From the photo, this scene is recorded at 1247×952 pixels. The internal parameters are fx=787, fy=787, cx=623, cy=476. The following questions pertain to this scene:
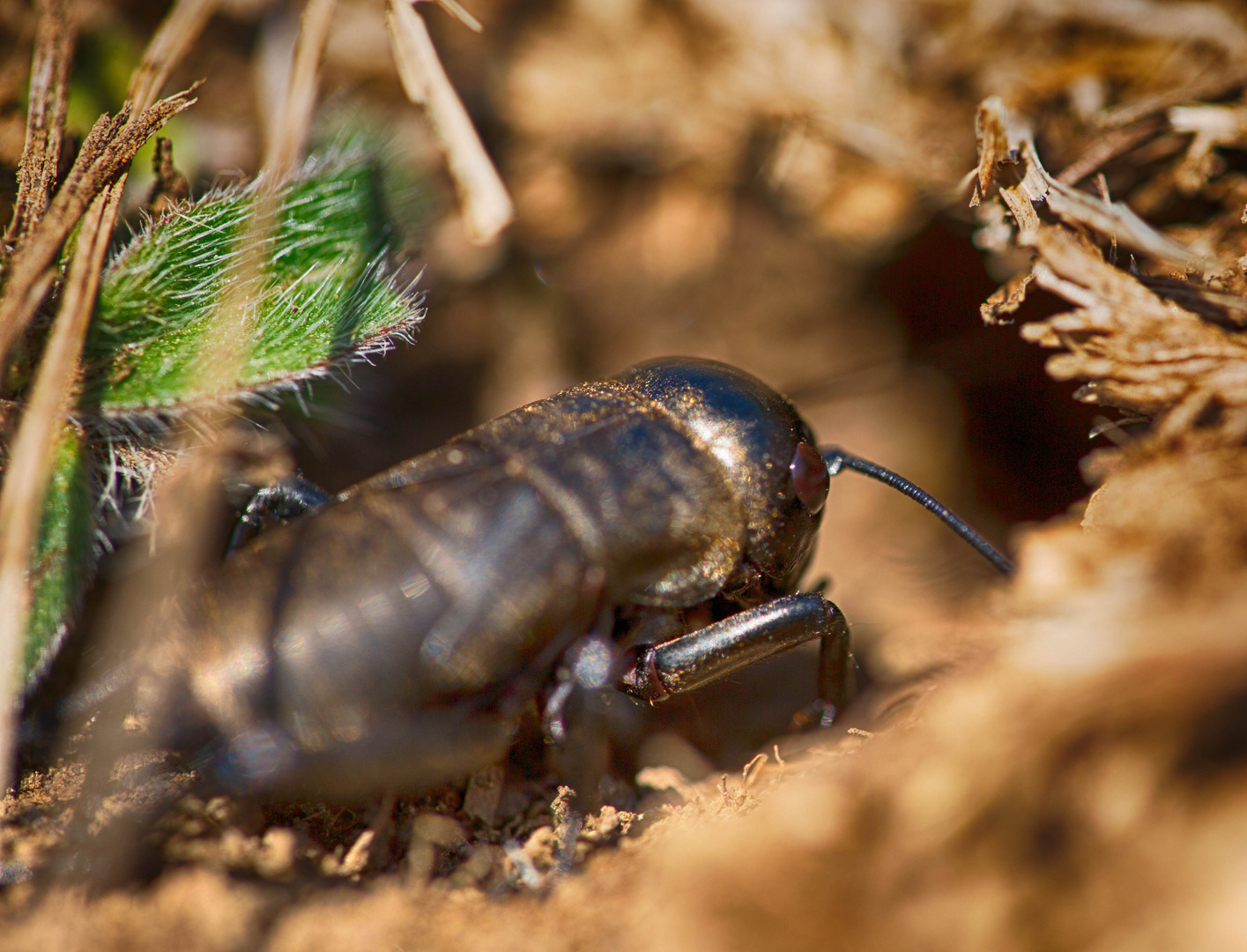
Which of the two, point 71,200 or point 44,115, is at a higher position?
point 44,115

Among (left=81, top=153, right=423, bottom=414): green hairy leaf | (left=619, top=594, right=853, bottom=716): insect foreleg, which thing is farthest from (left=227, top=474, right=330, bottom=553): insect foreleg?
(left=619, top=594, right=853, bottom=716): insect foreleg

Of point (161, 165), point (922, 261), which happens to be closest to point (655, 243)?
point (922, 261)

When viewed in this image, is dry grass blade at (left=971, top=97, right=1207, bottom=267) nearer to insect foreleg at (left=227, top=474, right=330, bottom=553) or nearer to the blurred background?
the blurred background

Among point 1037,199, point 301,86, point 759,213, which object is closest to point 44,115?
point 301,86

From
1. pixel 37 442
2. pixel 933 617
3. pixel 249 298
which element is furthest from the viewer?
pixel 933 617

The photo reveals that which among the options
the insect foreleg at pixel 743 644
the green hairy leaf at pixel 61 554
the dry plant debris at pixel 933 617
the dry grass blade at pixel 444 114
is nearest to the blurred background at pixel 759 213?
the dry plant debris at pixel 933 617

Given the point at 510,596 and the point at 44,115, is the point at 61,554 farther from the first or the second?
the point at 44,115
